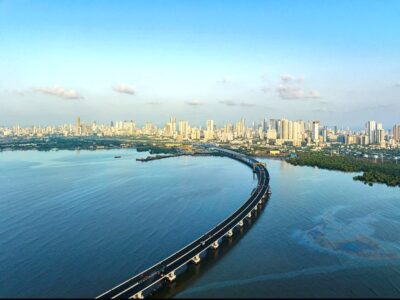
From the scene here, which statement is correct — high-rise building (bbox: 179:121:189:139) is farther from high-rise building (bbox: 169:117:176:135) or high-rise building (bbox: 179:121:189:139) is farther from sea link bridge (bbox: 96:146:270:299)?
sea link bridge (bbox: 96:146:270:299)

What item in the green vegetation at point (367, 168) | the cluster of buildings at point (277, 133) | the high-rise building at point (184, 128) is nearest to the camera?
the green vegetation at point (367, 168)

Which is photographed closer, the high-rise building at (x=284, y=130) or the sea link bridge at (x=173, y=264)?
the sea link bridge at (x=173, y=264)

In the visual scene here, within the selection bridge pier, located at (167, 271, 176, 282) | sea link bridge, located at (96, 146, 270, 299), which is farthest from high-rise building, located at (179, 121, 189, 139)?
bridge pier, located at (167, 271, 176, 282)

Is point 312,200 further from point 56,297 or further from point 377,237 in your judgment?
point 56,297

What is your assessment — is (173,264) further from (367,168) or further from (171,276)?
(367,168)

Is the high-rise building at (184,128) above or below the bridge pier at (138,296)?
above

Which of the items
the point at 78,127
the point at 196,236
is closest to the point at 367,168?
the point at 196,236

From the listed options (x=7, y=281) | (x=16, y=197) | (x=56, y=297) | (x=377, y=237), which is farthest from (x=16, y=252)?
(x=377, y=237)

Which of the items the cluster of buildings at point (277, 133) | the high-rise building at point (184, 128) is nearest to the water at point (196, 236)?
the cluster of buildings at point (277, 133)

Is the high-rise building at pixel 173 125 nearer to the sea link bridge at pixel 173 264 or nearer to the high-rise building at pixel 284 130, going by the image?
the high-rise building at pixel 284 130
